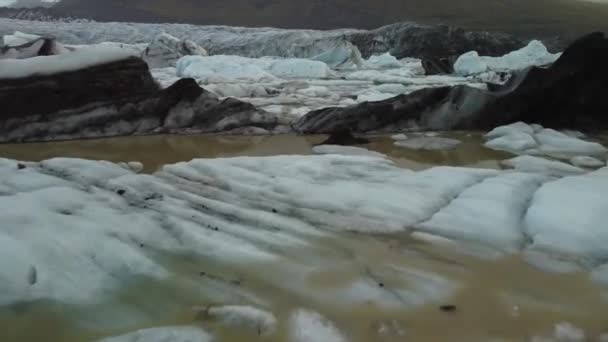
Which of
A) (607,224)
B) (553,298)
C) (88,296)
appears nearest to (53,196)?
(88,296)

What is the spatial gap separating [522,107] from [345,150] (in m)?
2.99

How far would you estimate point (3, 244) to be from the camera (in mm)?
2365

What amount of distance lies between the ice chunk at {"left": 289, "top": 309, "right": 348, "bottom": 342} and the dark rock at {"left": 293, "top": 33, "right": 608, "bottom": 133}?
4.75 meters

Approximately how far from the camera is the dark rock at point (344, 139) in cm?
591

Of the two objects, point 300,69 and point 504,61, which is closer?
point 300,69

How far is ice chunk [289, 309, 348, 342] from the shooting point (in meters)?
1.98

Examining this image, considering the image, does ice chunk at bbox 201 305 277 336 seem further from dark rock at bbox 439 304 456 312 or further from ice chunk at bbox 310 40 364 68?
ice chunk at bbox 310 40 364 68

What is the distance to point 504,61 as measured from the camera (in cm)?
2356

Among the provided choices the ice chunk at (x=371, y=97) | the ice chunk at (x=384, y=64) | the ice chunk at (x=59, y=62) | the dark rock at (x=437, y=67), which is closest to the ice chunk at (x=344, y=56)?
the ice chunk at (x=384, y=64)

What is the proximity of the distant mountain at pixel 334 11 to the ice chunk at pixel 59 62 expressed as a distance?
273 ft

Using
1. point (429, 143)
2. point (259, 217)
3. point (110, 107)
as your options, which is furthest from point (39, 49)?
point (259, 217)

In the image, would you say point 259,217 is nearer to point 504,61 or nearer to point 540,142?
point 540,142

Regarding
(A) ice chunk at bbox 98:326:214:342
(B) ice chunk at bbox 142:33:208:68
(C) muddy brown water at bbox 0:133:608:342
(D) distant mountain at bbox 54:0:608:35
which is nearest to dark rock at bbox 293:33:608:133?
(C) muddy brown water at bbox 0:133:608:342

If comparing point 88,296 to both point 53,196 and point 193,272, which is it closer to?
point 193,272
